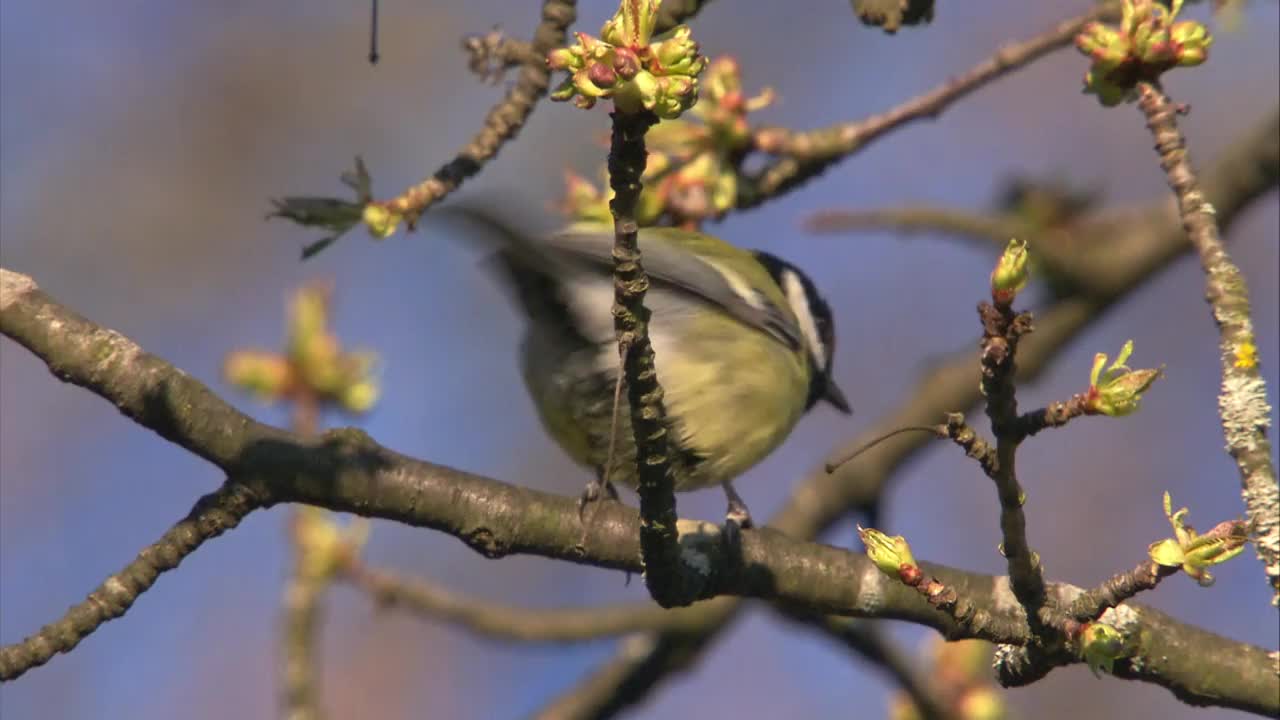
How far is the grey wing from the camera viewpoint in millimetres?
3016

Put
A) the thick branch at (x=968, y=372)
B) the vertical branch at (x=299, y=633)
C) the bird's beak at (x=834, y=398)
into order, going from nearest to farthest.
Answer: the vertical branch at (x=299, y=633)
the thick branch at (x=968, y=372)
the bird's beak at (x=834, y=398)

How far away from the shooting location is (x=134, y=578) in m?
1.86

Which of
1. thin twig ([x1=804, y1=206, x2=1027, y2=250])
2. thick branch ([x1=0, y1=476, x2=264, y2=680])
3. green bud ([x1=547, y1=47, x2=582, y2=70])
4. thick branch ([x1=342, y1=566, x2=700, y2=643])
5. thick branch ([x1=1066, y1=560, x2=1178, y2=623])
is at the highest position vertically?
thin twig ([x1=804, y1=206, x2=1027, y2=250])

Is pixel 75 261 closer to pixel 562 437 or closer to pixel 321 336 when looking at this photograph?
pixel 321 336

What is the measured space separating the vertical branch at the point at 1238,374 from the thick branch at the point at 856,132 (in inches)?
23.6

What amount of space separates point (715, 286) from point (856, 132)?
0.47 m

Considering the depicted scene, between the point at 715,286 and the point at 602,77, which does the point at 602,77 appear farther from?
the point at 715,286

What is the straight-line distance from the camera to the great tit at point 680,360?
8.76 ft

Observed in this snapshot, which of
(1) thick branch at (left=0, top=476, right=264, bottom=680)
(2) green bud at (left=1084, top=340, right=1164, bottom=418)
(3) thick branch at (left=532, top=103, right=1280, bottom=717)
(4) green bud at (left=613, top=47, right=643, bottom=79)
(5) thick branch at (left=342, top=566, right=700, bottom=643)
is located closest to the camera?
(4) green bud at (left=613, top=47, right=643, bottom=79)

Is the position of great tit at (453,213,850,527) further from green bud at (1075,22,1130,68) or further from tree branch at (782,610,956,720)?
green bud at (1075,22,1130,68)

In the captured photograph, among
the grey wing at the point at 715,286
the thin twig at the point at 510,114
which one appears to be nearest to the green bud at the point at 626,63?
the thin twig at the point at 510,114

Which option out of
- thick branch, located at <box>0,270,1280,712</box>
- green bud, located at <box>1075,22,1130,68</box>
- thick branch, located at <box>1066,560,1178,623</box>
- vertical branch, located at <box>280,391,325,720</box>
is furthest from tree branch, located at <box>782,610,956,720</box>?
thick branch, located at <box>1066,560,1178,623</box>

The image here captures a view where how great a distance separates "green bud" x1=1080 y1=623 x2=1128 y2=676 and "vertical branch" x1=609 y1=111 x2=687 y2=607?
546mm

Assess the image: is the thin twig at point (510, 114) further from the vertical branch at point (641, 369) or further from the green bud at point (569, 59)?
the green bud at point (569, 59)
